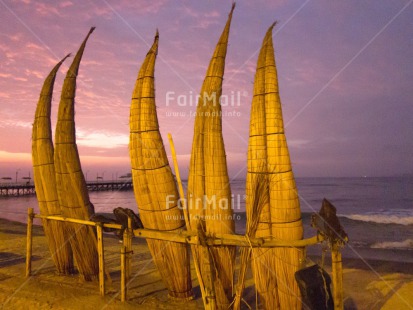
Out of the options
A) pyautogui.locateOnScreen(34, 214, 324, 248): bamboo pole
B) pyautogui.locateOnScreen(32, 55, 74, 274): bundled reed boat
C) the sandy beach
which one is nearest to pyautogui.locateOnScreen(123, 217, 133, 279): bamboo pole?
pyautogui.locateOnScreen(34, 214, 324, 248): bamboo pole

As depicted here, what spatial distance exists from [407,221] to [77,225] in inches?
1017

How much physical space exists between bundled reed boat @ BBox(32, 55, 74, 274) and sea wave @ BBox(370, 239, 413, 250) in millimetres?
13778

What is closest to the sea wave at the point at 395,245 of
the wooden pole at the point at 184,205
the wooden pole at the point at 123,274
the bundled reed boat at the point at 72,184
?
the wooden pole at the point at 184,205

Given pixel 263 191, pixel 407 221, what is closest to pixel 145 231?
pixel 263 191

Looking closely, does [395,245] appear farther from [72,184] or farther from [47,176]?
[47,176]

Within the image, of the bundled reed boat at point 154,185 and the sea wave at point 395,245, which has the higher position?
the bundled reed boat at point 154,185

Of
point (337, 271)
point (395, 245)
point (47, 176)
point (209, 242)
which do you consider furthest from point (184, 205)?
point (395, 245)

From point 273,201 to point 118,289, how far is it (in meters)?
4.32

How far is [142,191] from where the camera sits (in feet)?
20.2

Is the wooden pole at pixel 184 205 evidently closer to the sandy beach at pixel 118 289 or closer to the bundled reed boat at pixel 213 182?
the bundled reed boat at pixel 213 182

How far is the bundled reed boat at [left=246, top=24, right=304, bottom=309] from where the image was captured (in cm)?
514

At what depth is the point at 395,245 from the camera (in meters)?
15.7

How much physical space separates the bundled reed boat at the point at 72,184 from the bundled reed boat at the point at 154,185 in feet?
6.02

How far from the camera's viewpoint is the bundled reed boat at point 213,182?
18.3 ft
